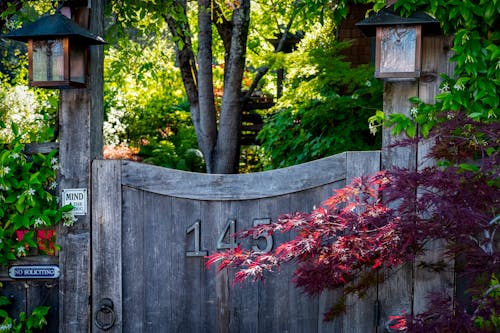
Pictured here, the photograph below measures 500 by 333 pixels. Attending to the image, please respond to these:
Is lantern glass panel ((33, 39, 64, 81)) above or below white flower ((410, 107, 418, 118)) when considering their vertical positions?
above

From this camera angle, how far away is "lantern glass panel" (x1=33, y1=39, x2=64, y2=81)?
461 centimetres

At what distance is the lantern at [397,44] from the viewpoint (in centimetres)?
421

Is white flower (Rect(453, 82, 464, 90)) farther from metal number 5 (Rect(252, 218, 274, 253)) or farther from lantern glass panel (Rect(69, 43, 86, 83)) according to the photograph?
lantern glass panel (Rect(69, 43, 86, 83))

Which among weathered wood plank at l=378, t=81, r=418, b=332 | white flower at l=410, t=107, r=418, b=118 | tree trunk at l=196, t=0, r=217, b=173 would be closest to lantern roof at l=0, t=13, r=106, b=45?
weathered wood plank at l=378, t=81, r=418, b=332

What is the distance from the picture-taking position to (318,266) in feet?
→ 13.1

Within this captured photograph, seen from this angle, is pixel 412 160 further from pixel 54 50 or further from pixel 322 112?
pixel 322 112

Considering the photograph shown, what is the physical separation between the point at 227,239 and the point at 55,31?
174cm

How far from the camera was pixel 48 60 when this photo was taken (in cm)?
464

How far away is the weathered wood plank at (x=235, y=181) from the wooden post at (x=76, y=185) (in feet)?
1.11

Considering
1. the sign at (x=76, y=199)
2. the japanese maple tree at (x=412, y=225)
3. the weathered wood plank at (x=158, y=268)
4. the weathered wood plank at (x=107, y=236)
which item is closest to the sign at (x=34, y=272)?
the weathered wood plank at (x=107, y=236)

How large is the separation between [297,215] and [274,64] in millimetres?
4331

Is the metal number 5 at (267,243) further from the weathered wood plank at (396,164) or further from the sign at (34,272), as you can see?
the sign at (34,272)

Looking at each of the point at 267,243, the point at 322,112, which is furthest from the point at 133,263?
the point at 322,112

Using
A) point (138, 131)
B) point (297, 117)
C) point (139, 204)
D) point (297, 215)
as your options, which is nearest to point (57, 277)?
point (139, 204)
